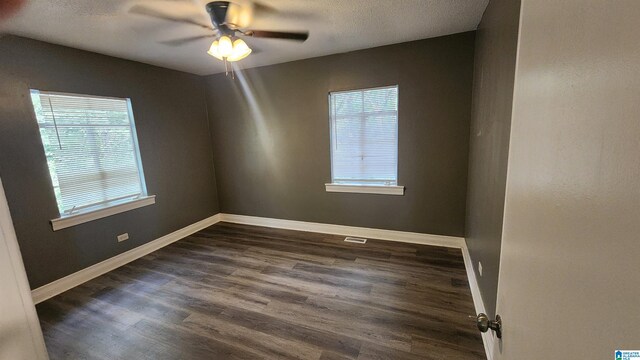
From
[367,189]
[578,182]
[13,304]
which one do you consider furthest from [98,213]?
[578,182]

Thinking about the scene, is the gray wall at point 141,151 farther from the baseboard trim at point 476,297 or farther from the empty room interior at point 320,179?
the baseboard trim at point 476,297

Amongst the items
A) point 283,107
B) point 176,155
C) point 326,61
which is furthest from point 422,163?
point 176,155

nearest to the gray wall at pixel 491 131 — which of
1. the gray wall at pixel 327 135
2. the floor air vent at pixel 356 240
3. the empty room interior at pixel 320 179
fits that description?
the empty room interior at pixel 320 179

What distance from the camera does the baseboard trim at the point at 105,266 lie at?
249 centimetres

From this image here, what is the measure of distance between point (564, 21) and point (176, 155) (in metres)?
4.26

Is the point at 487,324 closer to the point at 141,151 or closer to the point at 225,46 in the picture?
the point at 225,46

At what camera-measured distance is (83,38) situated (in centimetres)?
245

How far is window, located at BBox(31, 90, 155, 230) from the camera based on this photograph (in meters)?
2.55

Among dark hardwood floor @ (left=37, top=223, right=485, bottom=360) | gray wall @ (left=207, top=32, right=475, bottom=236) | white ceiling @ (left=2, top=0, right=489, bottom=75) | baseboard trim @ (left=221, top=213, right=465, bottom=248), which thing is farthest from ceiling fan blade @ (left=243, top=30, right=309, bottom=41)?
baseboard trim @ (left=221, top=213, right=465, bottom=248)

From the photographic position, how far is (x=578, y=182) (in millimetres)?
391

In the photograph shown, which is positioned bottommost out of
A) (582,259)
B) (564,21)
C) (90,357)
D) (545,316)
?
(90,357)

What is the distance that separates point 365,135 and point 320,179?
0.91 metres

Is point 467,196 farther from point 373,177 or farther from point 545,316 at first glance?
point 545,316

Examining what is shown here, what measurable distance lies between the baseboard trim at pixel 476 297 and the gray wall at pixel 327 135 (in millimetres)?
492
